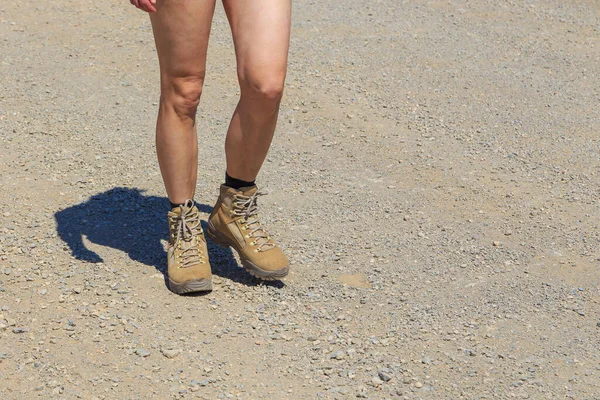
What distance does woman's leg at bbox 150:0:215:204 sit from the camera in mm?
3479

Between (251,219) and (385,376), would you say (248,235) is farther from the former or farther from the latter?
(385,376)

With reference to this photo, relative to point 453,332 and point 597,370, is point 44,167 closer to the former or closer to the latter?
point 453,332

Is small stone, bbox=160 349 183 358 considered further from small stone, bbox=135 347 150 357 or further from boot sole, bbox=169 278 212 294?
boot sole, bbox=169 278 212 294

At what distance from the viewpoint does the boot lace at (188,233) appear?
12.8 ft

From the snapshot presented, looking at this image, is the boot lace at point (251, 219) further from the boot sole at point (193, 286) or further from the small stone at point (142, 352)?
the small stone at point (142, 352)

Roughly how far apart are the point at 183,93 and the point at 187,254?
677mm

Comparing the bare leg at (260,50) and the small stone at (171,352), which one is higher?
the bare leg at (260,50)

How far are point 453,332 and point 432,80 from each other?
9.97 feet

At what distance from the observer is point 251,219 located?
3967mm

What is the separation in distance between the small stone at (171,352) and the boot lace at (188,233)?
49cm

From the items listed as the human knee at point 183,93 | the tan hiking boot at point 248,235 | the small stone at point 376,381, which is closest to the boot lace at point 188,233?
the tan hiking boot at point 248,235

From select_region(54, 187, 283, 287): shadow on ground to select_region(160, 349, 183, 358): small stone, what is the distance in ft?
1.95

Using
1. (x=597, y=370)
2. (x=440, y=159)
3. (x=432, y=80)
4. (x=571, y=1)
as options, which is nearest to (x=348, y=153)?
(x=440, y=159)

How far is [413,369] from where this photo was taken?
344 cm
